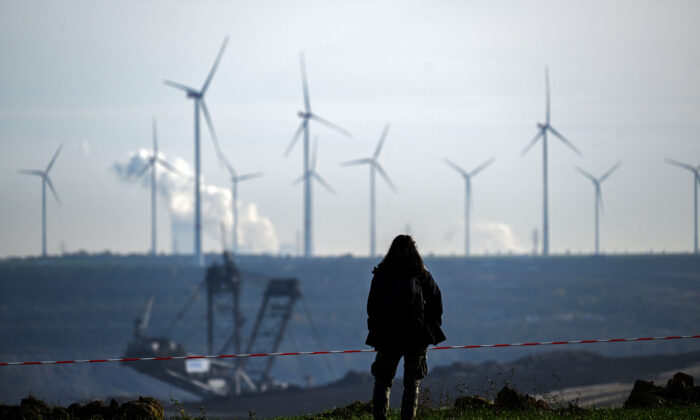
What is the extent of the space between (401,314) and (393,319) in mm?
117

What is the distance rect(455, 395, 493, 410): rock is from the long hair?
449cm

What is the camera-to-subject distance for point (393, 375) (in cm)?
1502

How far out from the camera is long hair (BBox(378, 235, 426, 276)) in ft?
48.4

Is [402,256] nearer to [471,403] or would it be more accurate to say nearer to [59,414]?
[471,403]

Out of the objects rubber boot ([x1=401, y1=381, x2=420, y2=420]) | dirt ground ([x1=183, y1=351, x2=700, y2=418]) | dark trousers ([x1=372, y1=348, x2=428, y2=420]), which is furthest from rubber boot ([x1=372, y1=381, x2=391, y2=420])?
dirt ground ([x1=183, y1=351, x2=700, y2=418])

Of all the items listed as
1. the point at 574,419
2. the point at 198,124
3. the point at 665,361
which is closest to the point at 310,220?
the point at 198,124

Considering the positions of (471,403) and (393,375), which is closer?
(393,375)

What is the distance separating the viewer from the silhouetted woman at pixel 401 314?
48.4 ft

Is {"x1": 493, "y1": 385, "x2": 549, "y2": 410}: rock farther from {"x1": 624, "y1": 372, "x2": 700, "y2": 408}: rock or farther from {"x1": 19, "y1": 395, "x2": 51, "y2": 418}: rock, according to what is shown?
{"x1": 19, "y1": 395, "x2": 51, "y2": 418}: rock

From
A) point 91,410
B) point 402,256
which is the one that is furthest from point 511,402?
point 91,410

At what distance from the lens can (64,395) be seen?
601ft

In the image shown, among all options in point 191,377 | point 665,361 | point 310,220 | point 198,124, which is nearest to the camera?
point 665,361

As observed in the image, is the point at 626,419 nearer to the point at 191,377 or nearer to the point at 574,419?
the point at 574,419

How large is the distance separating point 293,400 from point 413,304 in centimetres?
11438
